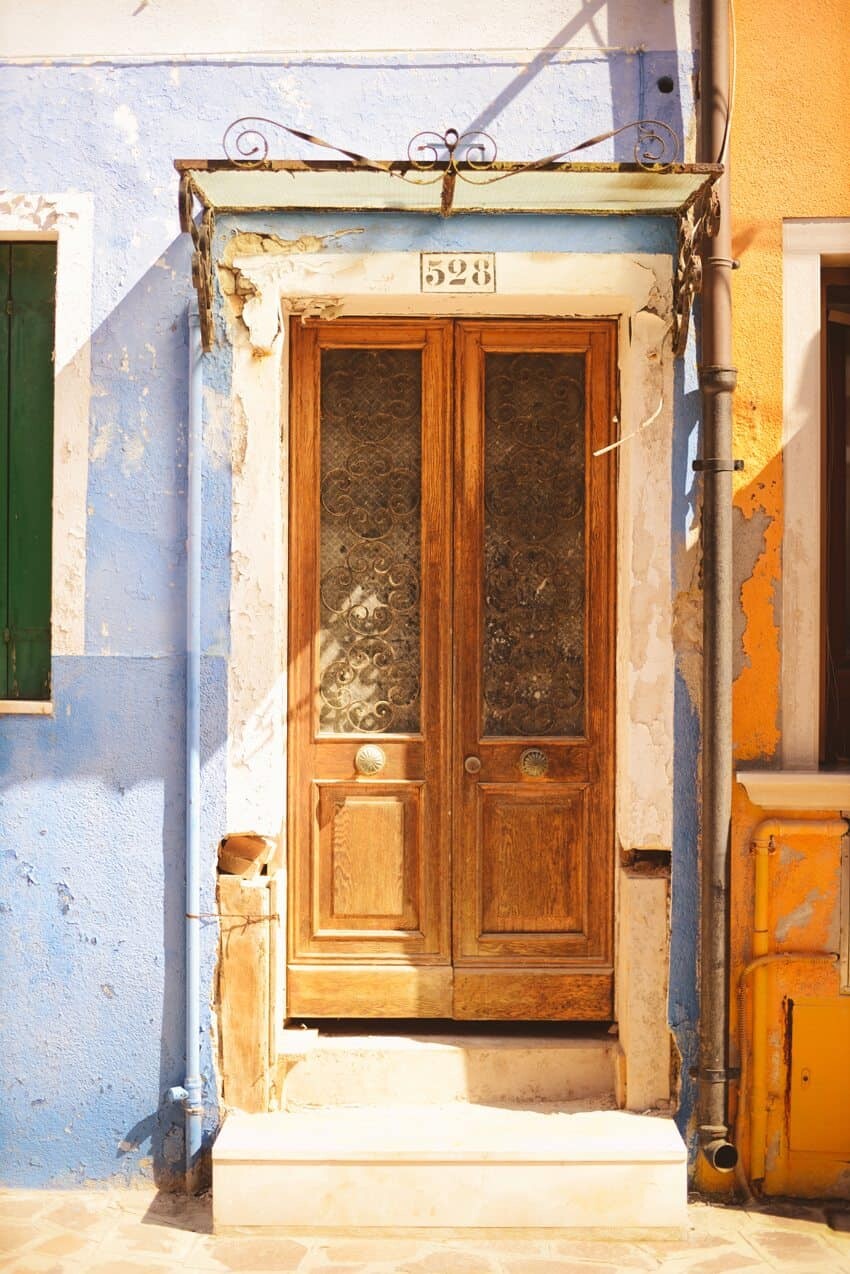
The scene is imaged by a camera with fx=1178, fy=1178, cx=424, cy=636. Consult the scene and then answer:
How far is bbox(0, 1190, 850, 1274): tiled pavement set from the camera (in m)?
3.70

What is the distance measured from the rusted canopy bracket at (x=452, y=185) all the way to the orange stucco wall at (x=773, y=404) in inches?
11.0

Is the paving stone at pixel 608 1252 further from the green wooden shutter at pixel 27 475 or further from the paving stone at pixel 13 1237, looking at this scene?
the green wooden shutter at pixel 27 475

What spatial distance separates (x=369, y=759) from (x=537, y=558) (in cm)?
100

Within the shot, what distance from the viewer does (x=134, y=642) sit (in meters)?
4.28

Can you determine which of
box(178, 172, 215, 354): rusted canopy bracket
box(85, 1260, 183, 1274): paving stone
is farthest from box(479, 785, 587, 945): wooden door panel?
box(178, 172, 215, 354): rusted canopy bracket

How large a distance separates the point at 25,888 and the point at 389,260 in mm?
2628

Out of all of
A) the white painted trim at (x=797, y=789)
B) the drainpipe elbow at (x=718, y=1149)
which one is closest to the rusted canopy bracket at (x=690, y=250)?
the white painted trim at (x=797, y=789)

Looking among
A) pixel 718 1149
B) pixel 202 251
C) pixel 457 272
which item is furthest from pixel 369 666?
pixel 718 1149

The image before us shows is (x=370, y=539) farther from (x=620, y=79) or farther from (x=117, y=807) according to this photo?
(x=620, y=79)

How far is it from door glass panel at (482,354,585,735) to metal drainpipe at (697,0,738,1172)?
1.76 feet

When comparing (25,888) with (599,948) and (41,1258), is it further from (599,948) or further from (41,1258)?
(599,948)

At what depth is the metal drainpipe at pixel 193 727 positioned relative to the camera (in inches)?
166

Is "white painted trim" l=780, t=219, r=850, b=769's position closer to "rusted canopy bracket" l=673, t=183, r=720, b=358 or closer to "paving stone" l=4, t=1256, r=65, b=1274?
"rusted canopy bracket" l=673, t=183, r=720, b=358

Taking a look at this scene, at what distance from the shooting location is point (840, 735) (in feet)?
14.8
